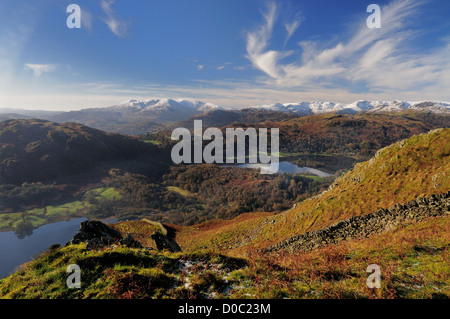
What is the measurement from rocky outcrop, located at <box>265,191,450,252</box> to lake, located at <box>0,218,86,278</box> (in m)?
90.7

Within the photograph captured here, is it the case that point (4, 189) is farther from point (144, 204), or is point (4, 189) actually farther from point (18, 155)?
point (144, 204)

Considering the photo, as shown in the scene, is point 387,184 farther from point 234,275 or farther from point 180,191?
point 180,191

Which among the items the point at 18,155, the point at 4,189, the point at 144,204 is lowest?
the point at 144,204

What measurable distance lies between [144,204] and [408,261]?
135m

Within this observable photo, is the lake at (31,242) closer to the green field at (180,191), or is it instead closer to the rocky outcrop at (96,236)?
the green field at (180,191)

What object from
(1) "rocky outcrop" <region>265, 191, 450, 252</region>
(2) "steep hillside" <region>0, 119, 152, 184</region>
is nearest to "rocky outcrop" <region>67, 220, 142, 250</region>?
(1) "rocky outcrop" <region>265, 191, 450, 252</region>

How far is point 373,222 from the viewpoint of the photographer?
12719 mm

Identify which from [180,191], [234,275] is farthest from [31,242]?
[234,275]

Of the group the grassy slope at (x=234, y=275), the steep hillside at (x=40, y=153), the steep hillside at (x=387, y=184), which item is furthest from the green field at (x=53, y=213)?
the grassy slope at (x=234, y=275)

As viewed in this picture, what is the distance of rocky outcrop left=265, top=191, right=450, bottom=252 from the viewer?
10.8 meters

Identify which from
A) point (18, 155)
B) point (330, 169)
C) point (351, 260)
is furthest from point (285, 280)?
point (18, 155)

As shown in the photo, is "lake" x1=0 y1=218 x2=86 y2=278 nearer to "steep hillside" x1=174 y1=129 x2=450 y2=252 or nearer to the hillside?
the hillside

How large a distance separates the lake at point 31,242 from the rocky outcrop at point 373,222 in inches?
3571

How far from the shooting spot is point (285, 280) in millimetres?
5980
